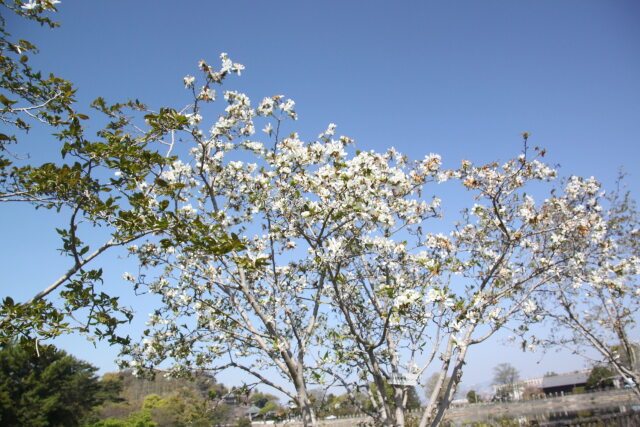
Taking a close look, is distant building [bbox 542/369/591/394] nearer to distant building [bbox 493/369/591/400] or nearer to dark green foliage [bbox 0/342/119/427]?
distant building [bbox 493/369/591/400]

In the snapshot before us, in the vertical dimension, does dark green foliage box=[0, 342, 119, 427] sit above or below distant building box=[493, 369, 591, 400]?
above

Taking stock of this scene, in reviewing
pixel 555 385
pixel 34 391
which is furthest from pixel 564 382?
pixel 34 391

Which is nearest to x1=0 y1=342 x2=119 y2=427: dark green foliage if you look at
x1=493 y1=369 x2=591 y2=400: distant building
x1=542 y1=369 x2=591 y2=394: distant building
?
x1=493 y1=369 x2=591 y2=400: distant building

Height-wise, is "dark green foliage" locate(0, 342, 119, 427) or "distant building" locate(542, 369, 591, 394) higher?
"dark green foliage" locate(0, 342, 119, 427)

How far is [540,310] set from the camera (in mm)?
6383

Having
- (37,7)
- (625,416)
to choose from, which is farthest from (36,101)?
(625,416)

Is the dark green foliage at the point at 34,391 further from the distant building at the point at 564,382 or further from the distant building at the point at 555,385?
the distant building at the point at 564,382

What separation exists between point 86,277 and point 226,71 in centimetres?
298

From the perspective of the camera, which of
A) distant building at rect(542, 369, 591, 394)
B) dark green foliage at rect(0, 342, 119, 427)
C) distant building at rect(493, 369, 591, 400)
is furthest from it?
distant building at rect(493, 369, 591, 400)

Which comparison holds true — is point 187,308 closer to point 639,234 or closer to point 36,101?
point 36,101

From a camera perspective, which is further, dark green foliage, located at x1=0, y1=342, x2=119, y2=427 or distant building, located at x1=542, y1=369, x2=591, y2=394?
distant building, located at x1=542, y1=369, x2=591, y2=394

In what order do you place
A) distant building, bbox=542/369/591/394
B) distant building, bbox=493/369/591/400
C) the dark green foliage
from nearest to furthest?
the dark green foliage, distant building, bbox=542/369/591/394, distant building, bbox=493/369/591/400

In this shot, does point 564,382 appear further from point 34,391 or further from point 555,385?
point 34,391

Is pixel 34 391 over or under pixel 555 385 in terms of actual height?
over
